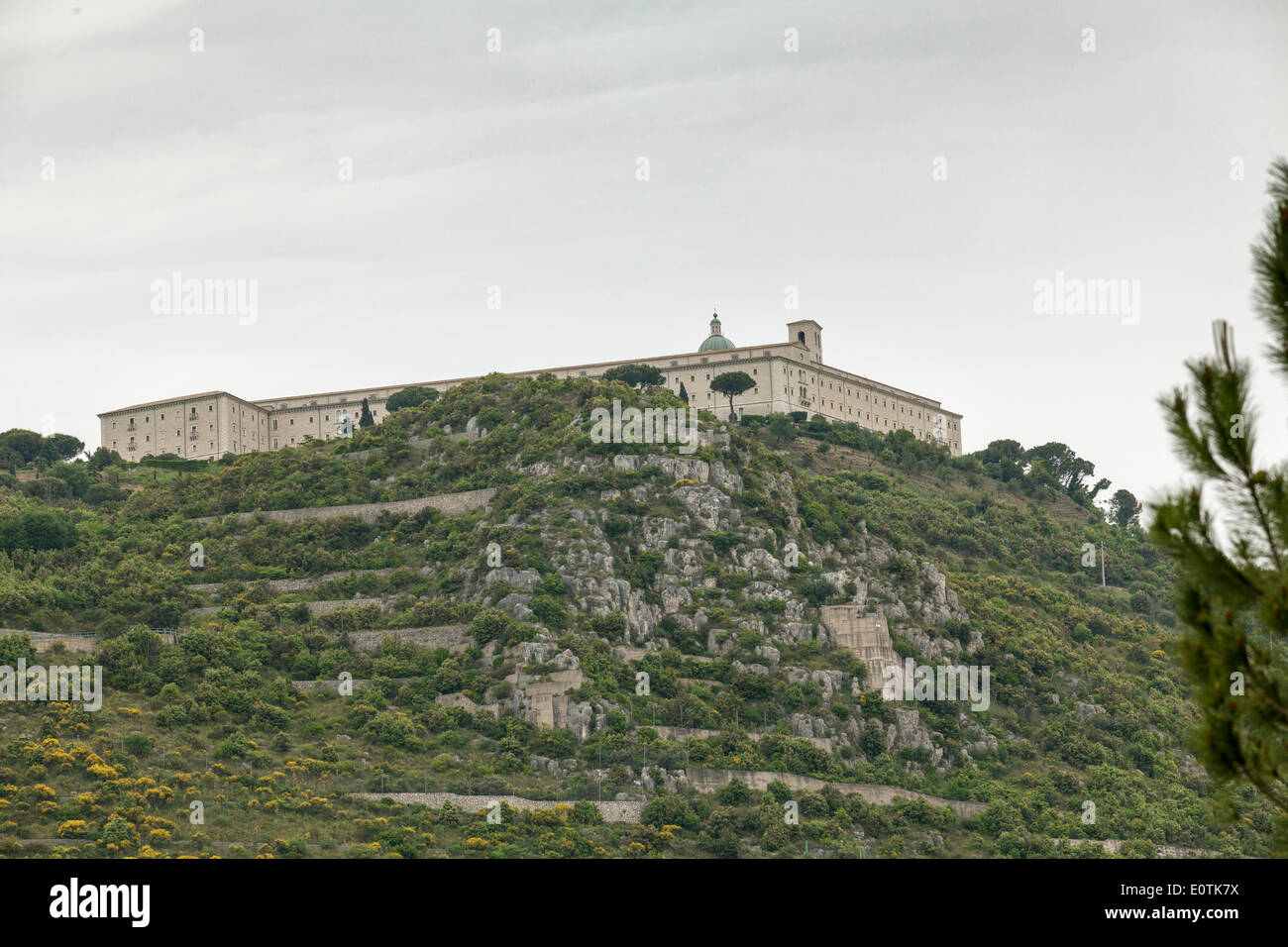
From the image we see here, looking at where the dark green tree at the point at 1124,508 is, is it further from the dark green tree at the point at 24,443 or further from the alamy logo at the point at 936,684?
the dark green tree at the point at 24,443

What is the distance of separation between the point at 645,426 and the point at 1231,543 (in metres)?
71.0

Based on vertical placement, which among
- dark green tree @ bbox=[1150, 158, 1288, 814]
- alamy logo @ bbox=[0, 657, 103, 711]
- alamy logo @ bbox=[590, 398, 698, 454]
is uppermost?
alamy logo @ bbox=[590, 398, 698, 454]

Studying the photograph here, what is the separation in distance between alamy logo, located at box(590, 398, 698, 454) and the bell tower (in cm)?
4710

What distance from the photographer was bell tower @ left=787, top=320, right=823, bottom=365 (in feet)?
417

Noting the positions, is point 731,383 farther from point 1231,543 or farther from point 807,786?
point 1231,543

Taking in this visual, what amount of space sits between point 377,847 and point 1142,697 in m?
39.9

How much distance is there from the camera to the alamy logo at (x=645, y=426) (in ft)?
259

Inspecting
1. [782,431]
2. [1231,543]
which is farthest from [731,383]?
[1231,543]

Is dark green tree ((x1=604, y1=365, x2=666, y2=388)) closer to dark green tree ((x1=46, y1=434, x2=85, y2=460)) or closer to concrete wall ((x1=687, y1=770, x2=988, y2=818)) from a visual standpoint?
dark green tree ((x1=46, y1=434, x2=85, y2=460))

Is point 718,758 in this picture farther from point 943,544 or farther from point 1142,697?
point 943,544
